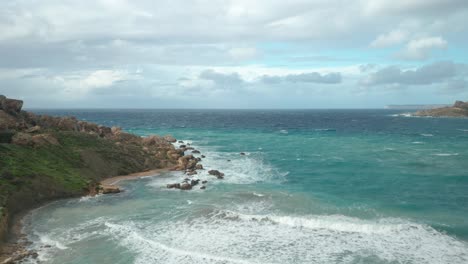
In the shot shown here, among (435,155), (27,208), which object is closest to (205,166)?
(27,208)

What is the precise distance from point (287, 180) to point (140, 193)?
20568mm

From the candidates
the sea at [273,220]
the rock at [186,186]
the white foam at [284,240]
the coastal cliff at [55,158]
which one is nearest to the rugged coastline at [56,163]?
the coastal cliff at [55,158]

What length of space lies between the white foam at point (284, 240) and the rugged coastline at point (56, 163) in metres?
9.76

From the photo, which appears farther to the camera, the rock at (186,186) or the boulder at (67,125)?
the boulder at (67,125)

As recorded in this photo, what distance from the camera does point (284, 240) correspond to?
2986 centimetres

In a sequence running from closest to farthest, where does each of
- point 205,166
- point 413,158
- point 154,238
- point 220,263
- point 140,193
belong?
point 220,263
point 154,238
point 140,193
point 205,166
point 413,158

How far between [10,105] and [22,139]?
49.0 ft

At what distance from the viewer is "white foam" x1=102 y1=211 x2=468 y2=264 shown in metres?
26.8

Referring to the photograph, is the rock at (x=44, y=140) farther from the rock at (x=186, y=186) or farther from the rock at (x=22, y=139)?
the rock at (x=186, y=186)

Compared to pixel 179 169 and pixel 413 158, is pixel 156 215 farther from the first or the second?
pixel 413 158

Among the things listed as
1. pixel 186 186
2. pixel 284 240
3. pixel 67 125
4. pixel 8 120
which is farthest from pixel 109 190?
pixel 67 125

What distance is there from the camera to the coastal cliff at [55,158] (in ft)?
130

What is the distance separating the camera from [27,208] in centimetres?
3794

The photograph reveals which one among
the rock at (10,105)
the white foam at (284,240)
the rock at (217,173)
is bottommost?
the white foam at (284,240)
